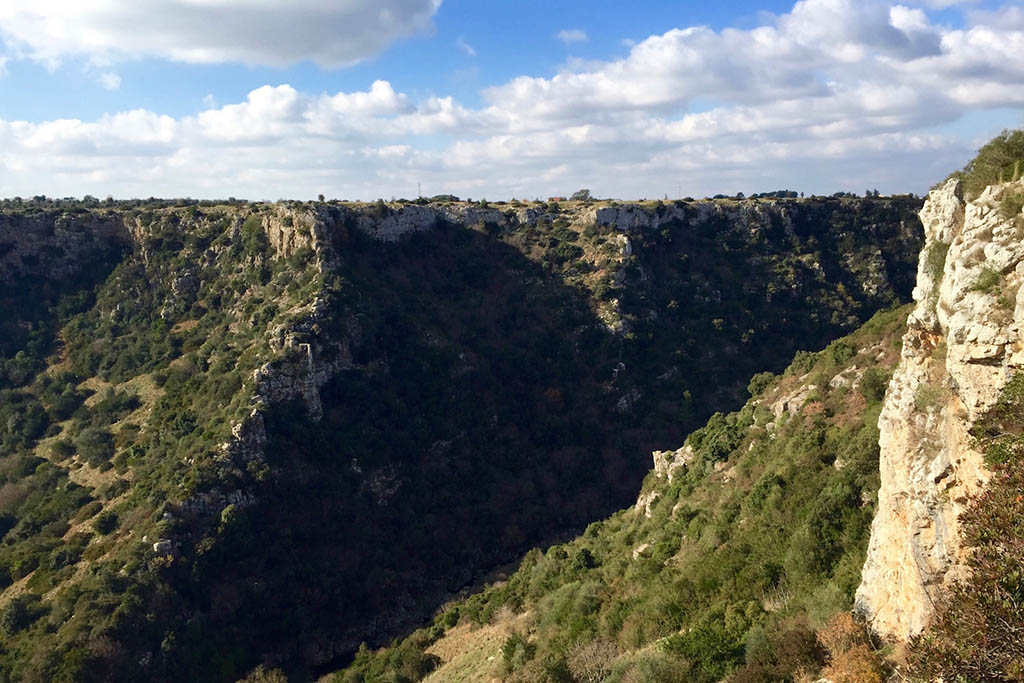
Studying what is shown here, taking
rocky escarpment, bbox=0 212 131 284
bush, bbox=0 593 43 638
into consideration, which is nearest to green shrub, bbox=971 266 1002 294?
bush, bbox=0 593 43 638

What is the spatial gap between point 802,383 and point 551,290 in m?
35.5

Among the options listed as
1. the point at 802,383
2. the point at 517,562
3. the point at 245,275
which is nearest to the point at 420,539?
the point at 517,562

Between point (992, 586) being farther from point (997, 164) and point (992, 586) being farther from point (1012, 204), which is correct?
point (997, 164)

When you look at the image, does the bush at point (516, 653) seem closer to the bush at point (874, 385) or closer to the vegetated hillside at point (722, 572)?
the vegetated hillside at point (722, 572)

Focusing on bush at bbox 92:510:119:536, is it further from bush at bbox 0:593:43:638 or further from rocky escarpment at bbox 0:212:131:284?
rocky escarpment at bbox 0:212:131:284

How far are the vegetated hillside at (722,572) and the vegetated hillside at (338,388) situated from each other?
9173mm

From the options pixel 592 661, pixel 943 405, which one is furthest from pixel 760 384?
pixel 943 405

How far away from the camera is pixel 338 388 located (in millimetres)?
50406

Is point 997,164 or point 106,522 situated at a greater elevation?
point 997,164

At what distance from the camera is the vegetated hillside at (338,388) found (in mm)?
37594

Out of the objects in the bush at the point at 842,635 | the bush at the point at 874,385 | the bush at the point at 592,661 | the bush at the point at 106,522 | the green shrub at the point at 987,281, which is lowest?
the bush at the point at 106,522

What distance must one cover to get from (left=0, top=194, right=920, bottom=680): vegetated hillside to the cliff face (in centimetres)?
3205

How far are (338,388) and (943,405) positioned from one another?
43.4 meters

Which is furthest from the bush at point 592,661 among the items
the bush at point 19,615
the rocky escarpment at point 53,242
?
the rocky escarpment at point 53,242
